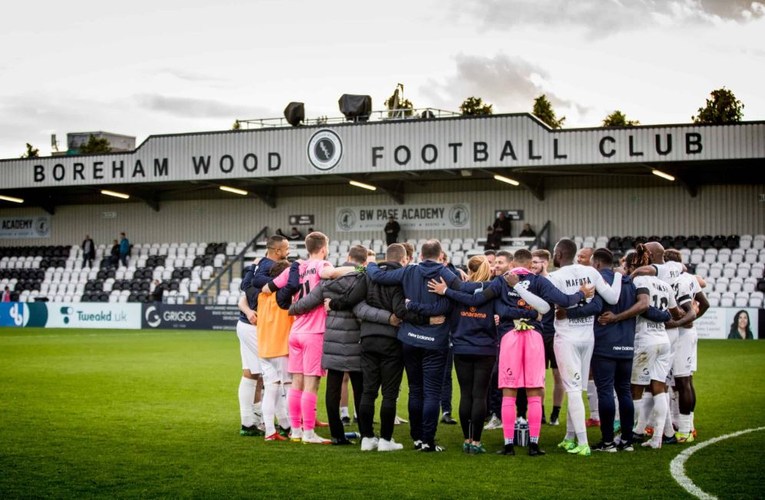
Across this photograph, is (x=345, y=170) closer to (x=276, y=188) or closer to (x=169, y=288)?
(x=276, y=188)

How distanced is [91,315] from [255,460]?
31463mm

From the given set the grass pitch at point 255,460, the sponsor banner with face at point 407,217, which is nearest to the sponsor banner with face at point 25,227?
the sponsor banner with face at point 407,217

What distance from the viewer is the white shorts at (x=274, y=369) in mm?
11070

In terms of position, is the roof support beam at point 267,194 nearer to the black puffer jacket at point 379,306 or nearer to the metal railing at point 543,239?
the metal railing at point 543,239

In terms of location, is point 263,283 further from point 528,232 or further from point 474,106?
point 474,106

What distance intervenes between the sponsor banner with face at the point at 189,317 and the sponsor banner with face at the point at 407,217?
691 centimetres

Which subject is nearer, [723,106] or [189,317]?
[189,317]

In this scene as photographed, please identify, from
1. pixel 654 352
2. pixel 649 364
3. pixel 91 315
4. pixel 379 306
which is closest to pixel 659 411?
pixel 649 364

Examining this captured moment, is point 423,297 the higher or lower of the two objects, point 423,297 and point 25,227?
the lower

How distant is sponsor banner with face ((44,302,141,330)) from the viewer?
3878 centimetres

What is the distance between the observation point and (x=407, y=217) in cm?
4031

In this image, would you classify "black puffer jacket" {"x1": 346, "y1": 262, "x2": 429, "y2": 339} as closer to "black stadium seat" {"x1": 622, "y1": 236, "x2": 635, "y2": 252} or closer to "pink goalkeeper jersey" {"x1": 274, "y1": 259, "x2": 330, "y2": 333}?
"pink goalkeeper jersey" {"x1": 274, "y1": 259, "x2": 330, "y2": 333}

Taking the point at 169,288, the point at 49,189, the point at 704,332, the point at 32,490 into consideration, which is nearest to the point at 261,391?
the point at 32,490

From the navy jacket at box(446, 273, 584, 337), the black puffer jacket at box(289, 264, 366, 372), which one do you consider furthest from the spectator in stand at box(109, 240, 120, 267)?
the navy jacket at box(446, 273, 584, 337)
